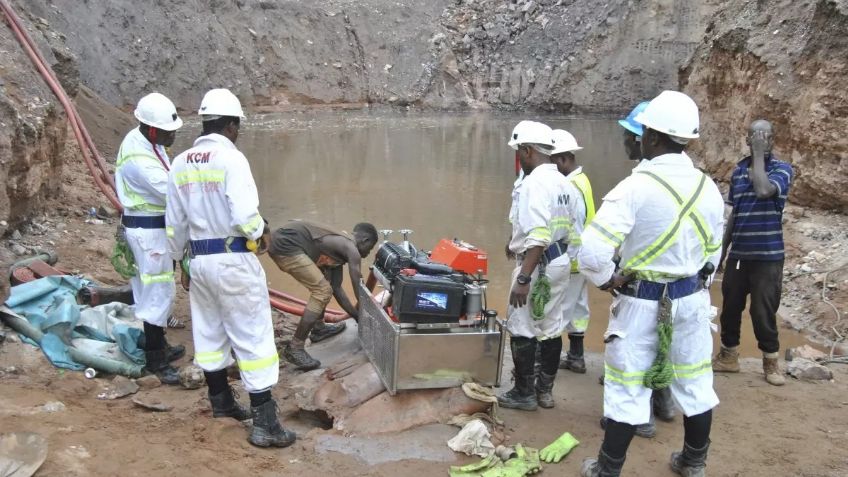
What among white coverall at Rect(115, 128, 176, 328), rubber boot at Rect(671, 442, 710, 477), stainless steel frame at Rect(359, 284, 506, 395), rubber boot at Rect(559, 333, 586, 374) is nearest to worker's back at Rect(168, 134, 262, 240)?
white coverall at Rect(115, 128, 176, 328)

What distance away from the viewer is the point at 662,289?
326 cm

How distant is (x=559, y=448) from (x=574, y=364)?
4.78 feet

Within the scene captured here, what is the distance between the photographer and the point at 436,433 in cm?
411

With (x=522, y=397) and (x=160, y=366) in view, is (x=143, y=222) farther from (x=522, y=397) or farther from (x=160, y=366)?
(x=522, y=397)

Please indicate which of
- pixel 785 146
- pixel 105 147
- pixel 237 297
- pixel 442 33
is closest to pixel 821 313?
pixel 785 146

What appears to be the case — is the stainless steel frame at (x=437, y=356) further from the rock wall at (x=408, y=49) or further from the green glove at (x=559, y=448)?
the rock wall at (x=408, y=49)

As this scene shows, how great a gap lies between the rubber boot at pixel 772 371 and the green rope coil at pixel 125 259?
4719 mm

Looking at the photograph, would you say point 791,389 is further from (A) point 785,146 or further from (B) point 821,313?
(A) point 785,146

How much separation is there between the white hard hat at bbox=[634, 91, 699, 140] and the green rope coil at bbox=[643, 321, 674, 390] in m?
0.91

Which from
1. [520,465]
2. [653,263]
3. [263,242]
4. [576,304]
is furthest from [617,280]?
[263,242]

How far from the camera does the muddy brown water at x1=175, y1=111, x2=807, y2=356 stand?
972 cm

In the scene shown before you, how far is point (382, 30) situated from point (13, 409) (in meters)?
31.4

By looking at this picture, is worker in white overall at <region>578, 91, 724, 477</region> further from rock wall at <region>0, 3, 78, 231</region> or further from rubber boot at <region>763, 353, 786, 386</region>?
rock wall at <region>0, 3, 78, 231</region>

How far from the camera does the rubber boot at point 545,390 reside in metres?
4.61
